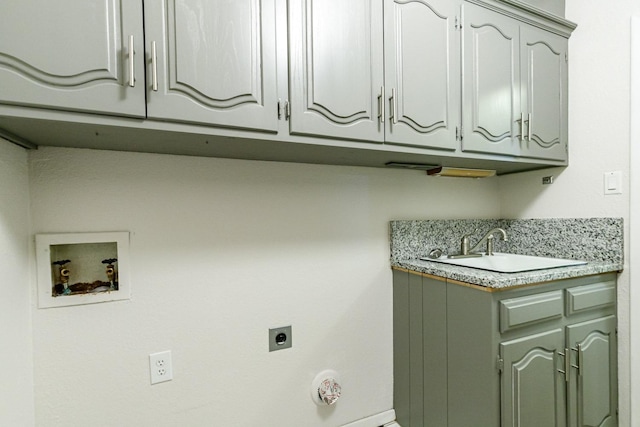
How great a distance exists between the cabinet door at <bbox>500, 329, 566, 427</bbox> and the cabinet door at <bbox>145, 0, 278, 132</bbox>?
1186mm

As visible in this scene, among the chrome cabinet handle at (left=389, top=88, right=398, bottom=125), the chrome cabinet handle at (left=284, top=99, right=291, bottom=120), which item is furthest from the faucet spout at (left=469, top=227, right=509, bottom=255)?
the chrome cabinet handle at (left=284, top=99, right=291, bottom=120)

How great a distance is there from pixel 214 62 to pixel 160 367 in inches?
42.3

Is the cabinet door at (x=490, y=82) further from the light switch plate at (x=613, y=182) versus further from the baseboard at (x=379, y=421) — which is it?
the baseboard at (x=379, y=421)

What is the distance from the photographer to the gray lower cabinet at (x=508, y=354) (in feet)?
3.67

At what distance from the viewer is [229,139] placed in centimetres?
98

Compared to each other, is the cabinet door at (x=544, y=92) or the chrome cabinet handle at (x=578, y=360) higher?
the cabinet door at (x=544, y=92)

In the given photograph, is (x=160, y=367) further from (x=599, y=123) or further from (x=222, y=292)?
(x=599, y=123)

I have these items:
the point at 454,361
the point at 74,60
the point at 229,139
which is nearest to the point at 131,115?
the point at 74,60

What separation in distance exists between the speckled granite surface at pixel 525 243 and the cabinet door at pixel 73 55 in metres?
1.25

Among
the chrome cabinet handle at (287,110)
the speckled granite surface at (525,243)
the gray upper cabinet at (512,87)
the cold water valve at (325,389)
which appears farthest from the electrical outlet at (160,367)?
the gray upper cabinet at (512,87)

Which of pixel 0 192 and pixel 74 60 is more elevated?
pixel 74 60

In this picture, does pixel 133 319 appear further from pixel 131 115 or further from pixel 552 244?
pixel 552 244

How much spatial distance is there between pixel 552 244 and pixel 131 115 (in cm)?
203

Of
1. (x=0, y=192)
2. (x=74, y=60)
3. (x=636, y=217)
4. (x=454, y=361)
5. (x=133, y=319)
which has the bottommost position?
(x=454, y=361)
